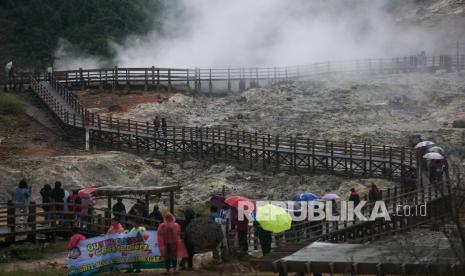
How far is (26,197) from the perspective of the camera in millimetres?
26000

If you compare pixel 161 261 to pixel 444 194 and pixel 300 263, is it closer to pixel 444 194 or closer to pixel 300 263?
pixel 300 263

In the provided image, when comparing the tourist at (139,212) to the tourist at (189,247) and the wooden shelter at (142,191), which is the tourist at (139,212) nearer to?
the wooden shelter at (142,191)

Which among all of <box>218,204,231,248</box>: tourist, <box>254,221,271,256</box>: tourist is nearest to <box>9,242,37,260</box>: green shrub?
<box>218,204,231,248</box>: tourist

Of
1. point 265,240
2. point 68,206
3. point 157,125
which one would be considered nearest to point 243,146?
point 157,125

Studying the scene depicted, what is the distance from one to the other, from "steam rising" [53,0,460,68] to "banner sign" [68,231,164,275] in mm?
41438

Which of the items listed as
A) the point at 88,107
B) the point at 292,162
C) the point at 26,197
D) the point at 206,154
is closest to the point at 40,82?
the point at 88,107

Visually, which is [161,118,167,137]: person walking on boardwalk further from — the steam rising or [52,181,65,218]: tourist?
the steam rising

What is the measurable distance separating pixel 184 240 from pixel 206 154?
69.3ft

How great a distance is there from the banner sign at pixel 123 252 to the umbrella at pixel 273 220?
7.23 ft

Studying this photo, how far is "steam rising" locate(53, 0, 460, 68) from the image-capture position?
62781mm

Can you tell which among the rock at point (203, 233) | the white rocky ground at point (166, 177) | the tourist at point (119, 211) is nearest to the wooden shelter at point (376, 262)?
the rock at point (203, 233)

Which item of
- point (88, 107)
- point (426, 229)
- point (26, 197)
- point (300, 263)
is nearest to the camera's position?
point (300, 263)

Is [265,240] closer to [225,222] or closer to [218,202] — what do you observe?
[225,222]

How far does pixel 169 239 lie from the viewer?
749 inches
